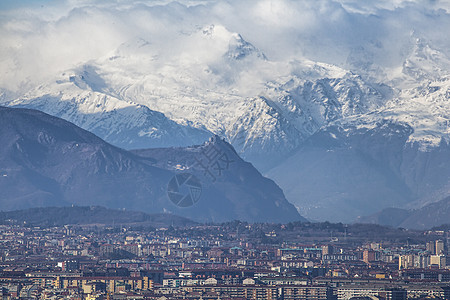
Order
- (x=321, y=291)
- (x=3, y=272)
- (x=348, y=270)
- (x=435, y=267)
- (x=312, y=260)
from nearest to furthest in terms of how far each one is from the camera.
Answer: (x=321, y=291) → (x=3, y=272) → (x=348, y=270) → (x=435, y=267) → (x=312, y=260)

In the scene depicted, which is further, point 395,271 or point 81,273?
point 395,271

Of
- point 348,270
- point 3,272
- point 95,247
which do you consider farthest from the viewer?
point 95,247

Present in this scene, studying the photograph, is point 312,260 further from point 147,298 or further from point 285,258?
point 147,298

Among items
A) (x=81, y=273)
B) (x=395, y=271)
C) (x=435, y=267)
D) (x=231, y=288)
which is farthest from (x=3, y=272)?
(x=435, y=267)

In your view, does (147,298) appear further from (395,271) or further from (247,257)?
(247,257)

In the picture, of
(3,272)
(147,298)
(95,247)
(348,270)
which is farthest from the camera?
(95,247)

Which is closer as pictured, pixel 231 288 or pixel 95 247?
pixel 231 288

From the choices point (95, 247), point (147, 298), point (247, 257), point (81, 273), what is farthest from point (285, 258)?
point (147, 298)

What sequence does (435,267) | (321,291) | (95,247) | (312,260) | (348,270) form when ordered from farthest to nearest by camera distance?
(95,247)
(312,260)
(435,267)
(348,270)
(321,291)
